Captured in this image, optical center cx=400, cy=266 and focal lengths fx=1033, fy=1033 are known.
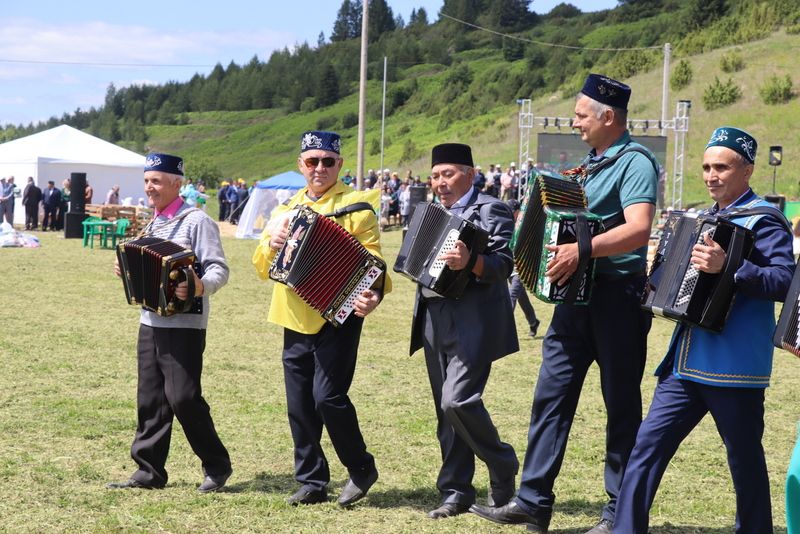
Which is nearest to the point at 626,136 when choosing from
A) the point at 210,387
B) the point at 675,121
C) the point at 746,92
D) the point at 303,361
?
the point at 303,361

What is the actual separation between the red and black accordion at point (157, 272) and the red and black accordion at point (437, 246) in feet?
4.05

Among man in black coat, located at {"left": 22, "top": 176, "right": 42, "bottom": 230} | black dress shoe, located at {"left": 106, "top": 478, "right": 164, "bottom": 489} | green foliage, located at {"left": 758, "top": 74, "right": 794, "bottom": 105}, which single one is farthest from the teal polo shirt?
green foliage, located at {"left": 758, "top": 74, "right": 794, "bottom": 105}

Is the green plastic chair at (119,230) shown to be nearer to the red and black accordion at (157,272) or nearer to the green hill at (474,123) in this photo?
the red and black accordion at (157,272)

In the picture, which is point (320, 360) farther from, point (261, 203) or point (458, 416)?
point (261, 203)

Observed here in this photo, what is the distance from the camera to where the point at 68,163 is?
118ft

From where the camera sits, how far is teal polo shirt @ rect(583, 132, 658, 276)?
5.01 metres

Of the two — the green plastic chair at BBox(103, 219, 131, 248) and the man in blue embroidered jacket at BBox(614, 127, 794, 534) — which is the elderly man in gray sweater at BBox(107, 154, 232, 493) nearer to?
the man in blue embroidered jacket at BBox(614, 127, 794, 534)

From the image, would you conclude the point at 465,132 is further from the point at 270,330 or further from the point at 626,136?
the point at 626,136

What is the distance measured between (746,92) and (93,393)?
52.6 m

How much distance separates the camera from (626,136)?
17.5 feet

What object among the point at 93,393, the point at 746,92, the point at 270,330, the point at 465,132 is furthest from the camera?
the point at 465,132

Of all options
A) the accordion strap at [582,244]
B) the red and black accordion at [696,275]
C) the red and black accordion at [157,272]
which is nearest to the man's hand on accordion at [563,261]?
the accordion strap at [582,244]

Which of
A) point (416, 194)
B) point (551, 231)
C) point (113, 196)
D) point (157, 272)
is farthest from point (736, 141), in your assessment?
point (113, 196)

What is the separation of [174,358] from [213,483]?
31.3 inches
